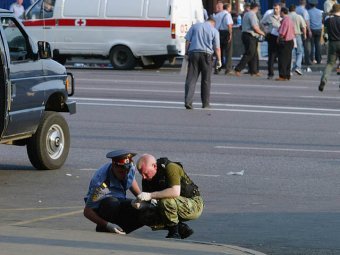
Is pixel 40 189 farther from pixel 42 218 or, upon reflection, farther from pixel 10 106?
pixel 42 218

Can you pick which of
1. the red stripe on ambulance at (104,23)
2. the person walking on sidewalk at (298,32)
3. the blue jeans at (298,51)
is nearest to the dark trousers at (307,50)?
the person walking on sidewalk at (298,32)

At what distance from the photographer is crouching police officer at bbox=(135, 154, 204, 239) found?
954cm

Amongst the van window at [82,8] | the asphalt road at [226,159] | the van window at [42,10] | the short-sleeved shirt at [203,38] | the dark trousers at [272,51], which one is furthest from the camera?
the van window at [42,10]

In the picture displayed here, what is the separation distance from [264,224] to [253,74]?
2109 cm

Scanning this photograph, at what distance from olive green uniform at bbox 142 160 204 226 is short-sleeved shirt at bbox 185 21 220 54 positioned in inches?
481

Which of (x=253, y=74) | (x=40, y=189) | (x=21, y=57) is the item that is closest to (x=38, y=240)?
(x=40, y=189)

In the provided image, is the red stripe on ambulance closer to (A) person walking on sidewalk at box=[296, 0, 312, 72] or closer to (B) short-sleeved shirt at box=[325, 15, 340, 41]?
(A) person walking on sidewalk at box=[296, 0, 312, 72]

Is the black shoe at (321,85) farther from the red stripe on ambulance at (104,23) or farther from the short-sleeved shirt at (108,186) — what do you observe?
the short-sleeved shirt at (108,186)

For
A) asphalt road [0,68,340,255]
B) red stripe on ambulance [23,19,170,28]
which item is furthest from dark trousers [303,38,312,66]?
asphalt road [0,68,340,255]

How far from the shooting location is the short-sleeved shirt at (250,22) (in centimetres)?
3072

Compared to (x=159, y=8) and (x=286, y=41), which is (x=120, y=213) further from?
(x=159, y=8)

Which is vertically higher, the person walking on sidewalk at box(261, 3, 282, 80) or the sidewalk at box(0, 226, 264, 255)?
the sidewalk at box(0, 226, 264, 255)

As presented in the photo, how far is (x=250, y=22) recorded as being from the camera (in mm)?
30828

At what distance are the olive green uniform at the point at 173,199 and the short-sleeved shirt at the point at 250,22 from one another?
21.2m
